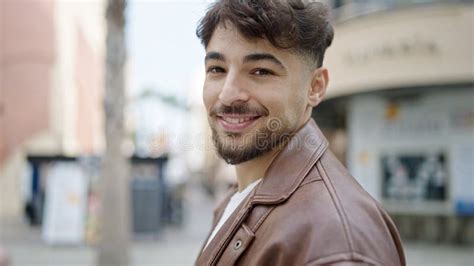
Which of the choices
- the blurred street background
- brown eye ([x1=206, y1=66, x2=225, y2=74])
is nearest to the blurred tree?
the blurred street background

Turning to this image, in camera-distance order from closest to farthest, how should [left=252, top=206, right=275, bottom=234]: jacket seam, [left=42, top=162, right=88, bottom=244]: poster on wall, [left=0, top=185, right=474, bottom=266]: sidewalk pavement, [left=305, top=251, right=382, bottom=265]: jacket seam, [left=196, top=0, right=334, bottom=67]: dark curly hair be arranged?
[left=305, top=251, right=382, bottom=265]: jacket seam
[left=252, top=206, right=275, bottom=234]: jacket seam
[left=196, top=0, right=334, bottom=67]: dark curly hair
[left=0, top=185, right=474, bottom=266]: sidewalk pavement
[left=42, top=162, right=88, bottom=244]: poster on wall

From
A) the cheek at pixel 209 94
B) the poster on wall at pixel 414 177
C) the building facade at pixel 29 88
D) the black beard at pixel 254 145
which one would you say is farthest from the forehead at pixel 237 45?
the building facade at pixel 29 88

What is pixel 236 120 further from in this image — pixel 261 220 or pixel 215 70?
pixel 261 220

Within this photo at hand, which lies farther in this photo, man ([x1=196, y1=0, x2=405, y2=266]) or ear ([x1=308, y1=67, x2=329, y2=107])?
ear ([x1=308, y1=67, x2=329, y2=107])

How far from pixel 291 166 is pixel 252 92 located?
0.81 feet

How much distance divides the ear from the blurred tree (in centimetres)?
590

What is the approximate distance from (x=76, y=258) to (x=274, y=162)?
848 centimetres

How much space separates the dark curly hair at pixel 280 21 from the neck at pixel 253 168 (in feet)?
1.09

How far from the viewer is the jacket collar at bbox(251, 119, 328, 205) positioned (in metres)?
1.30

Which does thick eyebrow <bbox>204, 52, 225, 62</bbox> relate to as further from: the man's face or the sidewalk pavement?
the sidewalk pavement

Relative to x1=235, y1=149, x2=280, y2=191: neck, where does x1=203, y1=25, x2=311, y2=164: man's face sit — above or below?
above

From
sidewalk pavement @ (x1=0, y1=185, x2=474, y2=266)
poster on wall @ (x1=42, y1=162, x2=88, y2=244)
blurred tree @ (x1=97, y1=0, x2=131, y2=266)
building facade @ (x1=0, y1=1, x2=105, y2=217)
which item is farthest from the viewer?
building facade @ (x1=0, y1=1, x2=105, y2=217)

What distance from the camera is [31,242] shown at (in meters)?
10.9

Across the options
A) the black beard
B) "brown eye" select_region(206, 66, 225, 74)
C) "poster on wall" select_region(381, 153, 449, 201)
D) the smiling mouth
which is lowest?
"poster on wall" select_region(381, 153, 449, 201)
